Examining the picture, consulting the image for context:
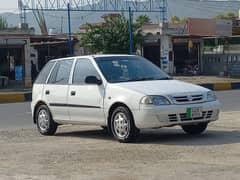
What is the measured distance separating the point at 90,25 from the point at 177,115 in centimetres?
3894

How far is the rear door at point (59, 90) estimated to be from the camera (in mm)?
13023

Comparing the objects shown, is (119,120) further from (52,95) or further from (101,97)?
(52,95)

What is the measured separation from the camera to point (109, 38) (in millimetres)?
49625

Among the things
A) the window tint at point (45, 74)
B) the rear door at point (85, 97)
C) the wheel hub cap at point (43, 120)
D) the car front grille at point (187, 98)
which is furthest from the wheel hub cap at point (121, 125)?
the window tint at point (45, 74)

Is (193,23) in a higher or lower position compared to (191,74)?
higher

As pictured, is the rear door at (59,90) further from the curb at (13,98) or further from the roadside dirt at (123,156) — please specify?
the curb at (13,98)

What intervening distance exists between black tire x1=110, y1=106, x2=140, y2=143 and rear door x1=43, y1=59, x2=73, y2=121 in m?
1.53

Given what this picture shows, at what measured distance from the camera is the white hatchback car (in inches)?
443

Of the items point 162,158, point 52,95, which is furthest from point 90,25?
point 162,158

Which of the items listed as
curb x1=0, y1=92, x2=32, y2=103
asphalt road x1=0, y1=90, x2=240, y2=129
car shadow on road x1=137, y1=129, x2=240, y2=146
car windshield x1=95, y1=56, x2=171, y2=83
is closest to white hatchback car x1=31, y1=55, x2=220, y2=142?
car windshield x1=95, y1=56, x2=171, y2=83

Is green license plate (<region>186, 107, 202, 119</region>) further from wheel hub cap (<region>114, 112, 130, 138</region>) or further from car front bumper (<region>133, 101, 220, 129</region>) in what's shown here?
wheel hub cap (<region>114, 112, 130, 138</region>)

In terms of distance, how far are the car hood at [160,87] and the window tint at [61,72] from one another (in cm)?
165

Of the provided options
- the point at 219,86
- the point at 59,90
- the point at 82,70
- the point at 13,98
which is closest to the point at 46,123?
the point at 59,90

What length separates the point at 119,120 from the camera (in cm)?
1163
